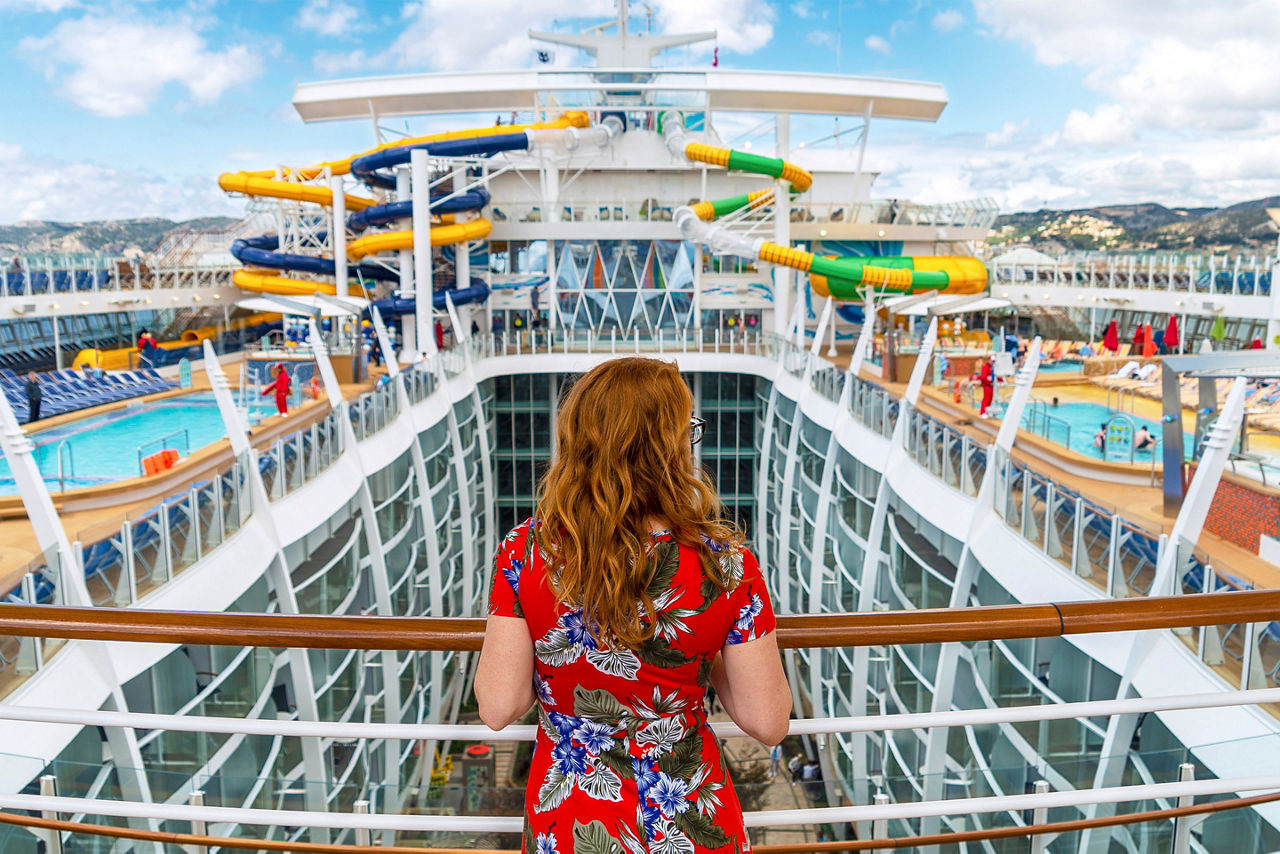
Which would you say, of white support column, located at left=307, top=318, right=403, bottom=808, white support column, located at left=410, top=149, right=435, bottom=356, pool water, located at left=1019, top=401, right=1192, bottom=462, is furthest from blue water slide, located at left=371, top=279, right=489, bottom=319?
pool water, located at left=1019, top=401, right=1192, bottom=462

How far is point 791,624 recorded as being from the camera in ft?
5.53

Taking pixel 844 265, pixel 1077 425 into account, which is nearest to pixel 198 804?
pixel 1077 425

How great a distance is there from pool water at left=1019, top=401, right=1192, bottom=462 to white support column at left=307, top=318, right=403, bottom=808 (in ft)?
22.8

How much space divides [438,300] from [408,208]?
2.82 meters

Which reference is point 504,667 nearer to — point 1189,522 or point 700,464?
point 700,464

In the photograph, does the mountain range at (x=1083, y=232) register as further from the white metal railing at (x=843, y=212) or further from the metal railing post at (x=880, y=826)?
the metal railing post at (x=880, y=826)

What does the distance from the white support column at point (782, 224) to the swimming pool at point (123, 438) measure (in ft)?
38.1

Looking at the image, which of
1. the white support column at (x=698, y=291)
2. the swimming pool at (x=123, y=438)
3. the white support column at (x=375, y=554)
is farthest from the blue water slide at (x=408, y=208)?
the white support column at (x=375, y=554)

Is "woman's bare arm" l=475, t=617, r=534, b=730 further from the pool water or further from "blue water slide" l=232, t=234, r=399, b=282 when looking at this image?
"blue water slide" l=232, t=234, r=399, b=282

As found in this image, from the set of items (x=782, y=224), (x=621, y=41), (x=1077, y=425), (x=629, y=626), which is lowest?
(x=1077, y=425)

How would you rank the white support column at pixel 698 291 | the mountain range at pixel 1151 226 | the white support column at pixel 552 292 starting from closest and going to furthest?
the white support column at pixel 552 292 → the white support column at pixel 698 291 → the mountain range at pixel 1151 226

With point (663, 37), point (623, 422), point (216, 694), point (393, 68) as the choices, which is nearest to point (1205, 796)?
point (623, 422)

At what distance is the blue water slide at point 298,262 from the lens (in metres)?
21.5

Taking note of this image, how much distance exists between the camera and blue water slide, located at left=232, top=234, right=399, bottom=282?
2148 cm
